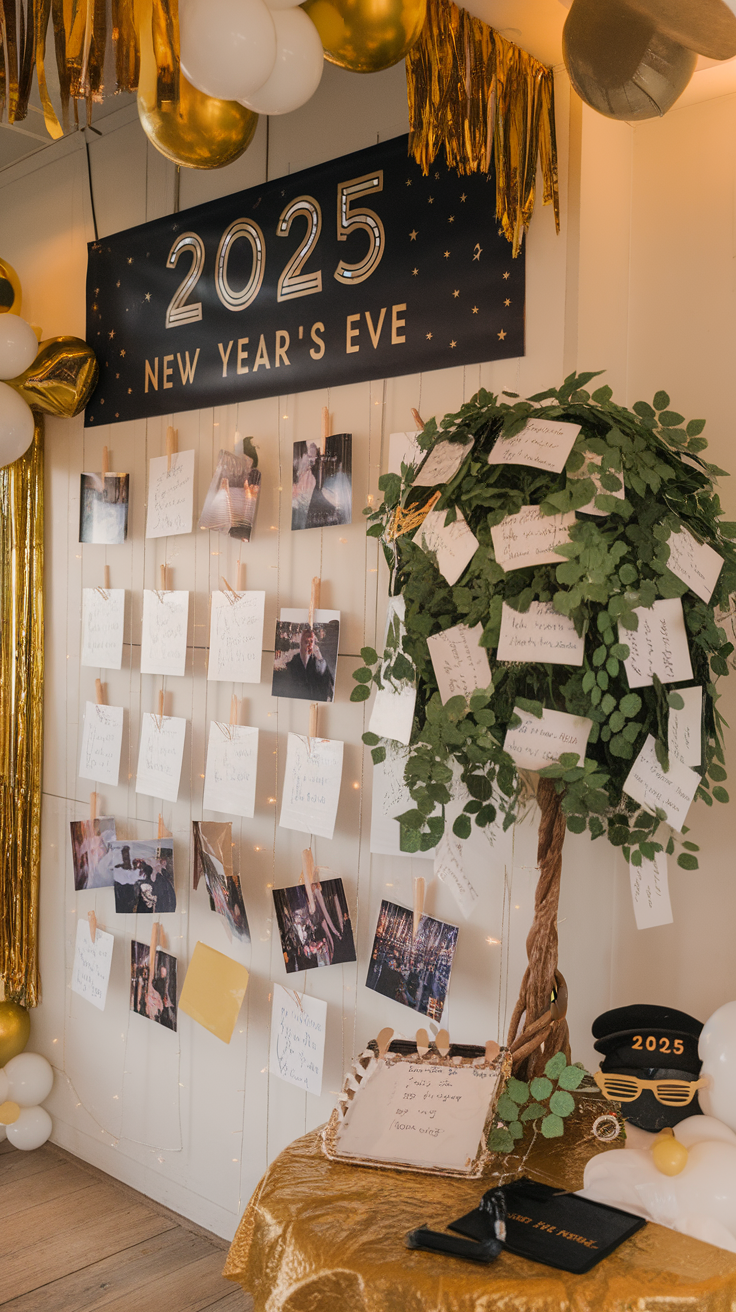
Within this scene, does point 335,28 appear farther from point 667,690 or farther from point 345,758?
point 345,758

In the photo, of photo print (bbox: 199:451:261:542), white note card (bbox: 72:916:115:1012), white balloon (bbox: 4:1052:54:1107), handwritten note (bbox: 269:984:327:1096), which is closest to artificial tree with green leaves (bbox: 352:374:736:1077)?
handwritten note (bbox: 269:984:327:1096)

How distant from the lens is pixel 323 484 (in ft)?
7.14

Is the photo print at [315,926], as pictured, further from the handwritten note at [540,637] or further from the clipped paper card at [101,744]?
the handwritten note at [540,637]

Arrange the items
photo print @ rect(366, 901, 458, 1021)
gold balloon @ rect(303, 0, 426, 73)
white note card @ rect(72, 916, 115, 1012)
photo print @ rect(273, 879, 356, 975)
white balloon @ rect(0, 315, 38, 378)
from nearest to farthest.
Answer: gold balloon @ rect(303, 0, 426, 73) < photo print @ rect(366, 901, 458, 1021) < photo print @ rect(273, 879, 356, 975) < white balloon @ rect(0, 315, 38, 378) < white note card @ rect(72, 916, 115, 1012)

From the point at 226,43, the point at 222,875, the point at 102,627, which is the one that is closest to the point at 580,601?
the point at 226,43

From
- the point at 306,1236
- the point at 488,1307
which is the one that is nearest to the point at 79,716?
the point at 306,1236

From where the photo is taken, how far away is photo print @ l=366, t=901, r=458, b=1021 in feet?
6.30

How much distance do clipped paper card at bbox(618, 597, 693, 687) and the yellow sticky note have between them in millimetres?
1348

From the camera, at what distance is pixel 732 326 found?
5.87 feet

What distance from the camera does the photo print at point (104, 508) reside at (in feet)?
8.89

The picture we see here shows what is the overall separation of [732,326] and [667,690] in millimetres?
783

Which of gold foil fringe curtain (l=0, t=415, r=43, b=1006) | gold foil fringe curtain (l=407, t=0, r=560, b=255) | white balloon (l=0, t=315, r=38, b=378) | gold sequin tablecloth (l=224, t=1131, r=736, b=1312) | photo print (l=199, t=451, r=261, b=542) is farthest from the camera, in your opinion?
gold foil fringe curtain (l=0, t=415, r=43, b=1006)

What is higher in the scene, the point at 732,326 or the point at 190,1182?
the point at 732,326

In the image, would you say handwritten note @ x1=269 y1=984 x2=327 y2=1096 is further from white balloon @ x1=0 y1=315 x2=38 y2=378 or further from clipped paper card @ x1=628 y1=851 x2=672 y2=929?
white balloon @ x1=0 y1=315 x2=38 y2=378
